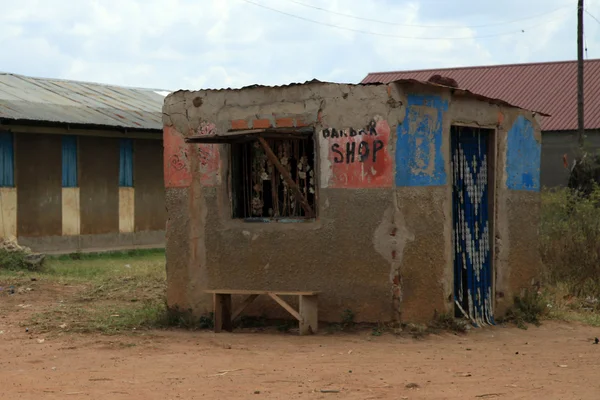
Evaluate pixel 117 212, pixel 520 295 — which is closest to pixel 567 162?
pixel 117 212

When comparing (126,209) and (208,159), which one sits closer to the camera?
(208,159)

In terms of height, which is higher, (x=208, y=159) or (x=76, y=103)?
(x=76, y=103)

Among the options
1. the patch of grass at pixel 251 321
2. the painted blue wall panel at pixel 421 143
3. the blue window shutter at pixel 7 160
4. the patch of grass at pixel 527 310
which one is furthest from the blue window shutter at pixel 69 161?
the painted blue wall panel at pixel 421 143

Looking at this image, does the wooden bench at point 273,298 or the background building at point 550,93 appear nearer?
the wooden bench at point 273,298

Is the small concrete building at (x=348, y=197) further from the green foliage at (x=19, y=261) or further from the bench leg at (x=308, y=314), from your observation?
the green foliage at (x=19, y=261)

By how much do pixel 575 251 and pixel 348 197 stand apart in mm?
5651

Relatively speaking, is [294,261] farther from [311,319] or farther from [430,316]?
[430,316]

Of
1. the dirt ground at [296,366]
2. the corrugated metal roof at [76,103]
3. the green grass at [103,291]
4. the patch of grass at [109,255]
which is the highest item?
the corrugated metal roof at [76,103]

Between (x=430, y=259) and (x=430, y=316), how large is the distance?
0.56 meters

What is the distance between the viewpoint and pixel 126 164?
65.5ft

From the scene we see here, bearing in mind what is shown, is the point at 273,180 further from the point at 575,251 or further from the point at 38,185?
the point at 38,185

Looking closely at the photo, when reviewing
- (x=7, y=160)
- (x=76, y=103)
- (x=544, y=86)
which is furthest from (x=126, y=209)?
(x=544, y=86)

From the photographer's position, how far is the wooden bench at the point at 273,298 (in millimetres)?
9352

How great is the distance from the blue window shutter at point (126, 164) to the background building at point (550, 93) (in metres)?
9.70
